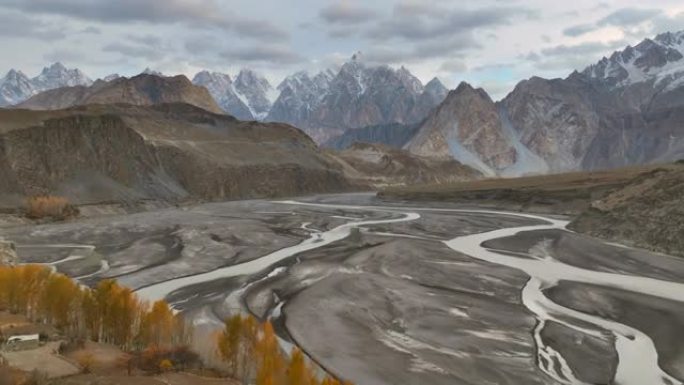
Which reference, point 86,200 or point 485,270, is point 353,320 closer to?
point 485,270

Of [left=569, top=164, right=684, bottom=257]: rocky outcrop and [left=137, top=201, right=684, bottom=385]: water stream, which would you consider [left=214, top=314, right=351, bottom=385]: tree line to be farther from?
[left=569, top=164, right=684, bottom=257]: rocky outcrop

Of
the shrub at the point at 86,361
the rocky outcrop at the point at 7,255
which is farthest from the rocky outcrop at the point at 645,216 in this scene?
the rocky outcrop at the point at 7,255

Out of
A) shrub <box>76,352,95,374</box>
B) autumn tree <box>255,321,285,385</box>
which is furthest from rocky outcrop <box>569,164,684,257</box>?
shrub <box>76,352,95,374</box>

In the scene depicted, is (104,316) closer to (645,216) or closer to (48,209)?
(645,216)

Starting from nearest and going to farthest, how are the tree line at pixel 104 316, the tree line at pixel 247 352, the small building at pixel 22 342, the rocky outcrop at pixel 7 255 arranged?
1. the small building at pixel 22 342
2. the tree line at pixel 247 352
3. the tree line at pixel 104 316
4. the rocky outcrop at pixel 7 255

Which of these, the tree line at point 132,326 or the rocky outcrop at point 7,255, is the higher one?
the rocky outcrop at point 7,255

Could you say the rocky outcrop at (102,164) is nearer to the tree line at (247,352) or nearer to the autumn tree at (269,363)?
the tree line at (247,352)

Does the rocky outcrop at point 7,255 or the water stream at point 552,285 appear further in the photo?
the rocky outcrop at point 7,255
